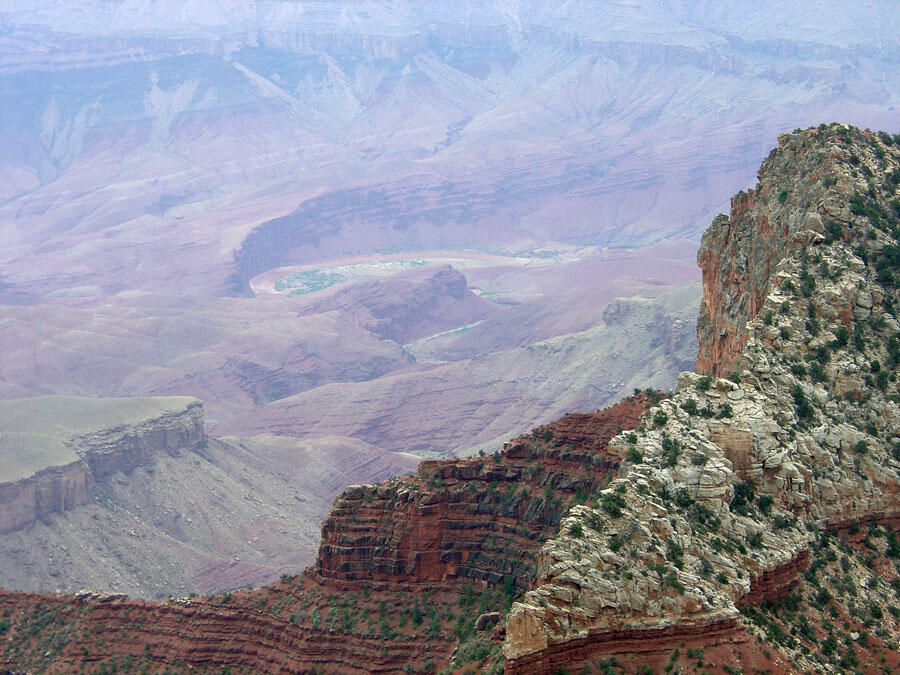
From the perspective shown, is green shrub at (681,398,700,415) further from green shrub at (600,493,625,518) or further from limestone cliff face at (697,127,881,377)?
limestone cliff face at (697,127,881,377)

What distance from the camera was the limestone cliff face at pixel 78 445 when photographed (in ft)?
415

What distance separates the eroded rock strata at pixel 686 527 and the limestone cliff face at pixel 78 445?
64554 millimetres

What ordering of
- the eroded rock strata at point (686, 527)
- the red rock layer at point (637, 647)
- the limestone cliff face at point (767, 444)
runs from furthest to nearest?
the eroded rock strata at point (686, 527), the limestone cliff face at point (767, 444), the red rock layer at point (637, 647)

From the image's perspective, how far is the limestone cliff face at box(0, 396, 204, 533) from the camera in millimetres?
126438

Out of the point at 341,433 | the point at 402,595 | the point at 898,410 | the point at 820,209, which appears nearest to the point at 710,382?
the point at 898,410

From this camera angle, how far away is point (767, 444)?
41031 mm

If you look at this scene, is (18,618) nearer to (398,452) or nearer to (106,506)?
(106,506)

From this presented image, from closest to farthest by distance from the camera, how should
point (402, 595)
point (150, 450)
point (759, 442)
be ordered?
point (759, 442), point (402, 595), point (150, 450)

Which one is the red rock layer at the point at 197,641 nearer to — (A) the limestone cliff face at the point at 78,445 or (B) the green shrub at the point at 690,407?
(B) the green shrub at the point at 690,407

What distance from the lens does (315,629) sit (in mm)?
55125

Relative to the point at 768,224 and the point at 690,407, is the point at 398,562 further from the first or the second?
the point at 768,224

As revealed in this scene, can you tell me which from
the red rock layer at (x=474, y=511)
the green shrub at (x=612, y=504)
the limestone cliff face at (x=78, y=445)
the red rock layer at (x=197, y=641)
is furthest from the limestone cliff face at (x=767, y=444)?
the limestone cliff face at (x=78, y=445)

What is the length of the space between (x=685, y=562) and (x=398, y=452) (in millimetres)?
134207

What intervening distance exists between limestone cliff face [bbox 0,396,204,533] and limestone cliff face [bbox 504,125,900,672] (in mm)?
83896
